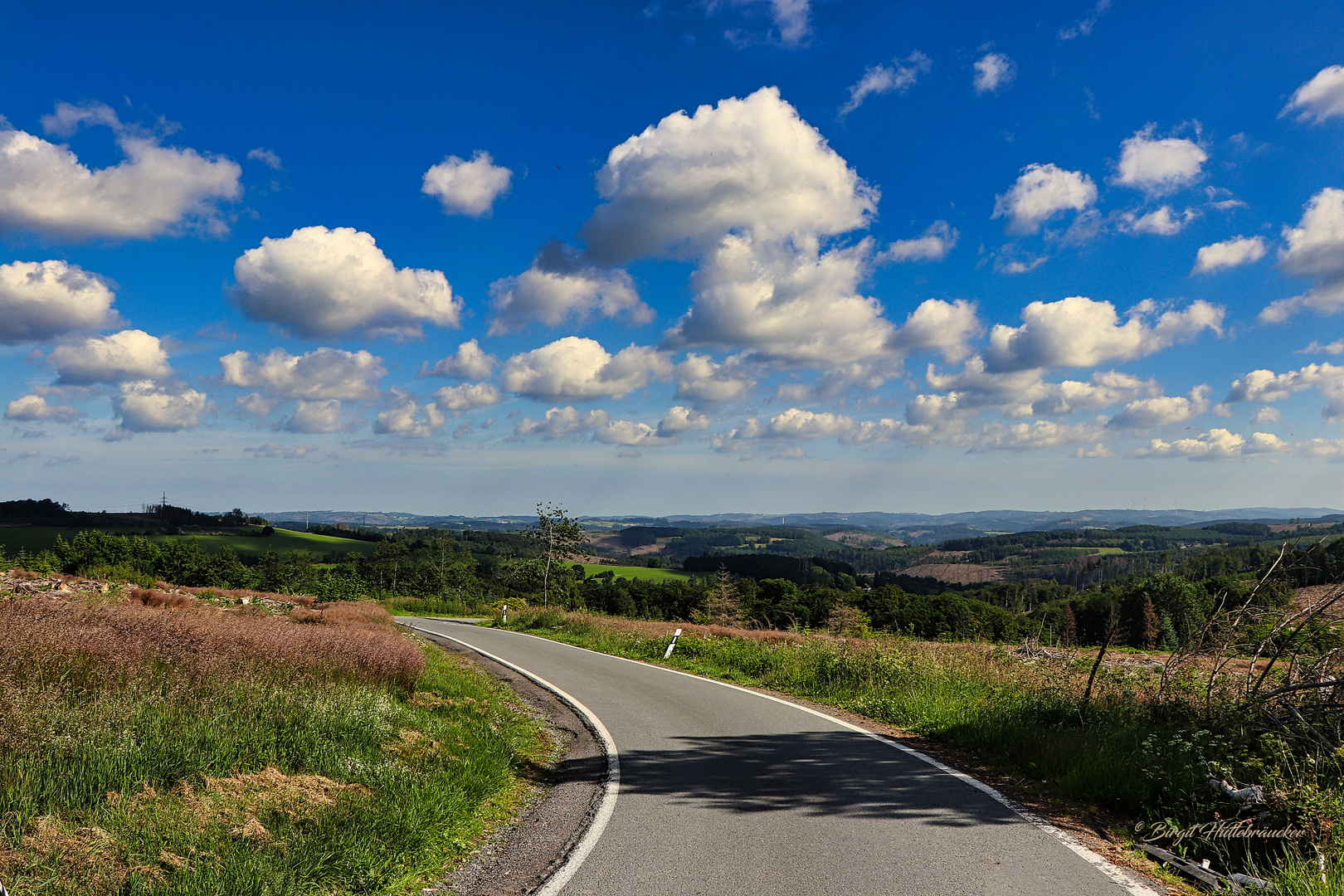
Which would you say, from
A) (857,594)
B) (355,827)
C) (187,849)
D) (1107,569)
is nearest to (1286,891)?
(355,827)

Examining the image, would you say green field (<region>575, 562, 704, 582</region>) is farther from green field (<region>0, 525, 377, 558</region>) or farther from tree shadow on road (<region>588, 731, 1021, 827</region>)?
tree shadow on road (<region>588, 731, 1021, 827</region>)

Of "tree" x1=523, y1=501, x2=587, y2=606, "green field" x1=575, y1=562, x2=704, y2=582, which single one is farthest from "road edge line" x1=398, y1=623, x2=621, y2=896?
"green field" x1=575, y1=562, x2=704, y2=582

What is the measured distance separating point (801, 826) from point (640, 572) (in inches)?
4458

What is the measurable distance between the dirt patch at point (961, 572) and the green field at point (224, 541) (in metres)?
127

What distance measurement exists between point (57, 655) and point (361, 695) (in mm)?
A: 3102

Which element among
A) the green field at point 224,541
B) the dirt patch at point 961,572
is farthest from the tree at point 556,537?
the dirt patch at point 961,572

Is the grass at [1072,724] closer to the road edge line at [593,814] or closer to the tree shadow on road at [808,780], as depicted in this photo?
the tree shadow on road at [808,780]

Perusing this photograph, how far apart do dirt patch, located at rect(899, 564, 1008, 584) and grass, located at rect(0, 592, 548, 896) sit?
167 m

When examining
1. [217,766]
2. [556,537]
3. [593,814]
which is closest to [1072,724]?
[593,814]

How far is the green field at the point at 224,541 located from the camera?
2943 inches

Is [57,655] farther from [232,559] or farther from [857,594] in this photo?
[857,594]

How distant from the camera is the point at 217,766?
5750mm

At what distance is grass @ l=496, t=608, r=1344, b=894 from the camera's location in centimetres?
551

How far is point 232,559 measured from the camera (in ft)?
180
